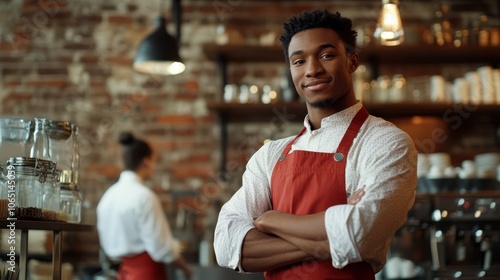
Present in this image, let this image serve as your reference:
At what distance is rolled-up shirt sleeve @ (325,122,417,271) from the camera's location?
4.90 feet

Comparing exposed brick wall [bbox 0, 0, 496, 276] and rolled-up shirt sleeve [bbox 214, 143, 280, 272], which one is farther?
exposed brick wall [bbox 0, 0, 496, 276]

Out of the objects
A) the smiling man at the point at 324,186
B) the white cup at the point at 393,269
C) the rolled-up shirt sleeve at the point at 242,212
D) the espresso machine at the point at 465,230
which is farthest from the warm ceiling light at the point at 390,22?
the white cup at the point at 393,269

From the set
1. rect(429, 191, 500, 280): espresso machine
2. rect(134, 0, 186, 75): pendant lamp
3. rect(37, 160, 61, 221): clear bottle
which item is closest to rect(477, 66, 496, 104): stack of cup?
rect(429, 191, 500, 280): espresso machine

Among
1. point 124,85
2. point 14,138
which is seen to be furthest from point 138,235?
point 14,138

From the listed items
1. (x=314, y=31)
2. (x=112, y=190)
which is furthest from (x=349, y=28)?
(x=112, y=190)

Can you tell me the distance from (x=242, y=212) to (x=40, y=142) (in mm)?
625

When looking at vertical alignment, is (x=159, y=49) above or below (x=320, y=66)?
above

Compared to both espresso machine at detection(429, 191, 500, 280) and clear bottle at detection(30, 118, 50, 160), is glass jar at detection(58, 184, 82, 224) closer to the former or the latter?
clear bottle at detection(30, 118, 50, 160)

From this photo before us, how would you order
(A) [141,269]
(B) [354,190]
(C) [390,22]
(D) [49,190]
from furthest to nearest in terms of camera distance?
(A) [141,269] → (C) [390,22] → (D) [49,190] → (B) [354,190]

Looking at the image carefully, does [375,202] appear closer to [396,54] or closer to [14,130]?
[14,130]

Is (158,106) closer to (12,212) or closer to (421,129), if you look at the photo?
(421,129)

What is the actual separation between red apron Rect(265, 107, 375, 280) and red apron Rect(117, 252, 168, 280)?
199 centimetres

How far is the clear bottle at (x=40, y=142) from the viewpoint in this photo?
1979mm

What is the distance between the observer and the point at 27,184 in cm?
180
